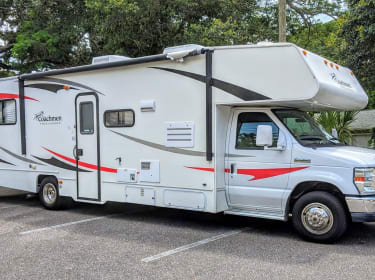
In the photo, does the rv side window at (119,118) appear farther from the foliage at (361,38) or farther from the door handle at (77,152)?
the foliage at (361,38)

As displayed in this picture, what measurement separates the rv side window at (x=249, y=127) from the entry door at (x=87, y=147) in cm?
300

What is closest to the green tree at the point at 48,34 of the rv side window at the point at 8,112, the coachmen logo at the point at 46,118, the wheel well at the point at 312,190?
the rv side window at the point at 8,112

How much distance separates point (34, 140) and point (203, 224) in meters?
4.42

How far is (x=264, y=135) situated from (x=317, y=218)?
1.45 meters

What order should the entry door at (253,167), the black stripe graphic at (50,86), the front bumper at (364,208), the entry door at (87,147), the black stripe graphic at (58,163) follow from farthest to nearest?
the black stripe graphic at (50,86) → the black stripe graphic at (58,163) → the entry door at (87,147) → the entry door at (253,167) → the front bumper at (364,208)

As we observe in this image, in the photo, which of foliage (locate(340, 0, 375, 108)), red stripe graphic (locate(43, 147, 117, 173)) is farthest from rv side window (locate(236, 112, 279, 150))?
foliage (locate(340, 0, 375, 108))

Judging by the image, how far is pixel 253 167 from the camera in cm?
686

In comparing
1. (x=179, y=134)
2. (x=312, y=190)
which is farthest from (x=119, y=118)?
(x=312, y=190)

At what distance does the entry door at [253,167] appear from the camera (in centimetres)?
667

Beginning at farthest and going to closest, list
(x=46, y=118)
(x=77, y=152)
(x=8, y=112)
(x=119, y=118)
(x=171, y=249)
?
(x=8, y=112) → (x=46, y=118) → (x=77, y=152) → (x=119, y=118) → (x=171, y=249)

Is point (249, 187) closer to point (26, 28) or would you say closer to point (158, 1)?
point (158, 1)

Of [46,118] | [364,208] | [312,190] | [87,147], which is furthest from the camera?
[46,118]

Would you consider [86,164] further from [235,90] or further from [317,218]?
[317,218]

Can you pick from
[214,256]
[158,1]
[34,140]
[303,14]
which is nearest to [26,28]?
[158,1]
